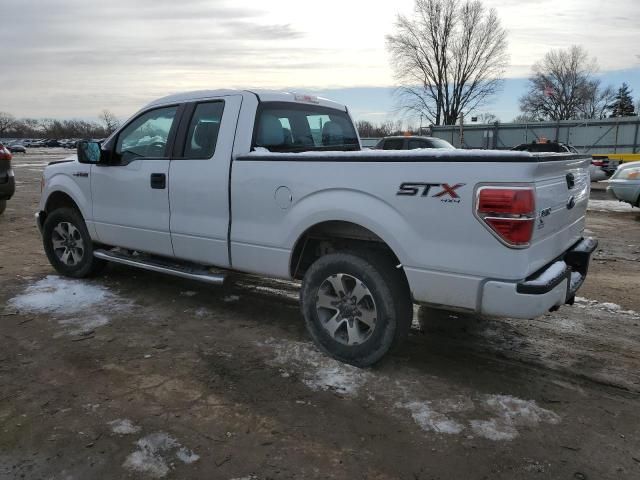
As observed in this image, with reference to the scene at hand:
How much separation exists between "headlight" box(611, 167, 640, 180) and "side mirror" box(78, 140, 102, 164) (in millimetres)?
10195

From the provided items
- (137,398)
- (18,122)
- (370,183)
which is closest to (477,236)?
Result: (370,183)

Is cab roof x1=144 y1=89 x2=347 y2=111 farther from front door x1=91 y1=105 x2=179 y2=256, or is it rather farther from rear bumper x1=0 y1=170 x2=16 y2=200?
rear bumper x1=0 y1=170 x2=16 y2=200

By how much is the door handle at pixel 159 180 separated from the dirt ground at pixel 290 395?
117 centimetres

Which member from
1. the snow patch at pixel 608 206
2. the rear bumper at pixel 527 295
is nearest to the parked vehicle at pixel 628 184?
the snow patch at pixel 608 206

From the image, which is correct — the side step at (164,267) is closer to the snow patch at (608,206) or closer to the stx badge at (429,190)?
the stx badge at (429,190)

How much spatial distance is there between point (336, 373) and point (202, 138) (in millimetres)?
2306

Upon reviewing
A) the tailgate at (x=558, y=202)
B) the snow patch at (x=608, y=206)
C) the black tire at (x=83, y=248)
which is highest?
the tailgate at (x=558, y=202)

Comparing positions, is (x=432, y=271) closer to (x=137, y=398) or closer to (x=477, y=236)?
(x=477, y=236)

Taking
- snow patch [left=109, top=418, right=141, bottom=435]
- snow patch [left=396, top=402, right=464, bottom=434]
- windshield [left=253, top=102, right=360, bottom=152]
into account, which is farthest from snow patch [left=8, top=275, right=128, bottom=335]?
snow patch [left=396, top=402, right=464, bottom=434]

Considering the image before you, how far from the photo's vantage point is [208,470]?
263cm

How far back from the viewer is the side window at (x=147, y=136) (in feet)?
16.0

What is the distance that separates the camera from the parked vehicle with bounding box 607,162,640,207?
1072 centimetres

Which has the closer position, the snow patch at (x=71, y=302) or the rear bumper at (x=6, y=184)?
the snow patch at (x=71, y=302)

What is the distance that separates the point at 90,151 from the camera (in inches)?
203
